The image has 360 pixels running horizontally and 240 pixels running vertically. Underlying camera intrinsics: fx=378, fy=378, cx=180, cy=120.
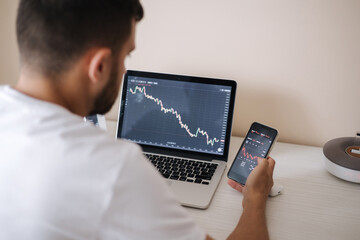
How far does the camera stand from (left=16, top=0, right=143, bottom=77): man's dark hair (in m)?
0.61

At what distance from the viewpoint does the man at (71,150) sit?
54cm

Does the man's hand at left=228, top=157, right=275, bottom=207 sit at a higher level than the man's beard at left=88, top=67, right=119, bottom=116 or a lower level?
lower

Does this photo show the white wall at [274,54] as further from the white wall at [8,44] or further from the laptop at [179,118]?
the white wall at [8,44]

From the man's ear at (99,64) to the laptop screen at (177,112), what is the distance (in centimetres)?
56

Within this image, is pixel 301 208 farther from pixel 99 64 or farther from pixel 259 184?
pixel 99 64

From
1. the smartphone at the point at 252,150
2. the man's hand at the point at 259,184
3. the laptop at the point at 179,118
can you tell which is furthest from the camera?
the laptop at the point at 179,118

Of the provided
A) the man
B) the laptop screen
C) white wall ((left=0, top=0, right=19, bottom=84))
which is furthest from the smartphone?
white wall ((left=0, top=0, right=19, bottom=84))

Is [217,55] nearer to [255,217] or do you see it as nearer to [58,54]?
[255,217]

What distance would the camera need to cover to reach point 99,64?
66cm

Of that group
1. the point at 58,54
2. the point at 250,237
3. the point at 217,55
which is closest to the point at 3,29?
the point at 217,55

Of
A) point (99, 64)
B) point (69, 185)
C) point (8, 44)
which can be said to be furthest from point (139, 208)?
point (8, 44)

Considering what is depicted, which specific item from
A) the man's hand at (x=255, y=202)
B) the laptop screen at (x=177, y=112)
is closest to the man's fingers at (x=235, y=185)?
the man's hand at (x=255, y=202)

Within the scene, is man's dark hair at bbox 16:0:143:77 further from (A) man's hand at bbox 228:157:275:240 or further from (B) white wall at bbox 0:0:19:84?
(B) white wall at bbox 0:0:19:84

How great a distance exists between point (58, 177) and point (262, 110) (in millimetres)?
931
